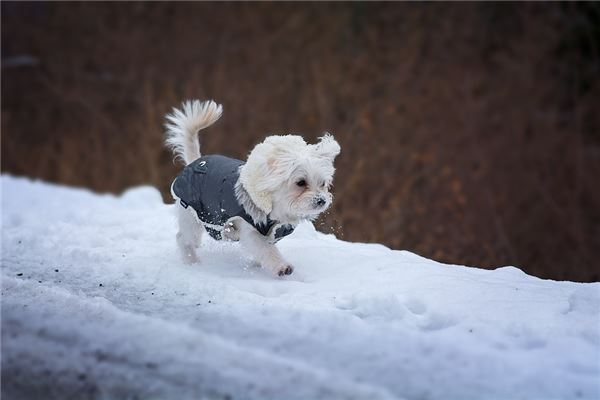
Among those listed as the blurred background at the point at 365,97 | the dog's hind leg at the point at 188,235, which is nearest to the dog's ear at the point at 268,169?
the dog's hind leg at the point at 188,235

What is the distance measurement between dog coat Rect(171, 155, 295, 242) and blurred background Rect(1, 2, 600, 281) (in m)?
6.30

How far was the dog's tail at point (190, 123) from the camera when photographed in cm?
523

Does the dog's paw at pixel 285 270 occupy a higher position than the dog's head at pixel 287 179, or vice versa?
the dog's head at pixel 287 179

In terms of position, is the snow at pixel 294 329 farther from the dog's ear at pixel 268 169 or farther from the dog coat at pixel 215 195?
the dog's ear at pixel 268 169

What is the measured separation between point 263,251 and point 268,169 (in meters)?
0.57

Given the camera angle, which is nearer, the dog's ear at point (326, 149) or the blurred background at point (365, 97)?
the dog's ear at point (326, 149)

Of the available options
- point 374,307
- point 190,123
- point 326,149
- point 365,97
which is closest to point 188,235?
point 190,123

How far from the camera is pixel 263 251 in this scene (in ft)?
14.9

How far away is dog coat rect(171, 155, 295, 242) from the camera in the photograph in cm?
463

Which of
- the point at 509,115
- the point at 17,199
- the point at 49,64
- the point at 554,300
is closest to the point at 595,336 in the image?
the point at 554,300

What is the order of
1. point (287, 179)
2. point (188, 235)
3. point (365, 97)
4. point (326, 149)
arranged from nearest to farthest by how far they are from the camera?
point (287, 179) → point (326, 149) → point (188, 235) → point (365, 97)

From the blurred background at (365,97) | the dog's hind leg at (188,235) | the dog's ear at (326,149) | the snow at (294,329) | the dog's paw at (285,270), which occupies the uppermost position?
the blurred background at (365,97)

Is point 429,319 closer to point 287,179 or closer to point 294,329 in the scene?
point 294,329

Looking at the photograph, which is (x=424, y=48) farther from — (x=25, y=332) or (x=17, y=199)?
(x=25, y=332)
